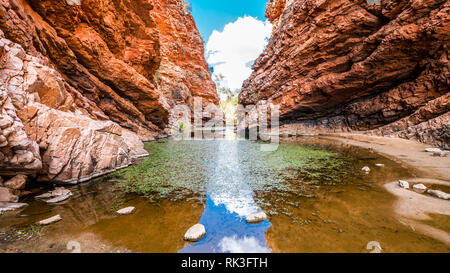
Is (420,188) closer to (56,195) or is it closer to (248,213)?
(248,213)

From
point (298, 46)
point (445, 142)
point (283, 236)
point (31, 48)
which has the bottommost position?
point (283, 236)

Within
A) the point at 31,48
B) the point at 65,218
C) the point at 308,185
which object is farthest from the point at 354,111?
the point at 31,48

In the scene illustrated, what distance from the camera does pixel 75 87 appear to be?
9.81 meters

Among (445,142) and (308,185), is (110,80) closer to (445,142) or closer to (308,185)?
(308,185)

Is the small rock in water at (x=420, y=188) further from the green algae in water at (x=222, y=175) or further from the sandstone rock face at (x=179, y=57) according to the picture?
the sandstone rock face at (x=179, y=57)

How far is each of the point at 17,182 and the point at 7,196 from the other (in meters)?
0.35

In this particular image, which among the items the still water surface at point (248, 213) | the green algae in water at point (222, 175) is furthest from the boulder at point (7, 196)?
the green algae in water at point (222, 175)

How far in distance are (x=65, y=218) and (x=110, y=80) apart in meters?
11.3

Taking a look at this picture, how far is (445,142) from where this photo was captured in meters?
7.51

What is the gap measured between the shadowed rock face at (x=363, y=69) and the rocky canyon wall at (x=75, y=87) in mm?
14201

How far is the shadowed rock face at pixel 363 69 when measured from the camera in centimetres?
954

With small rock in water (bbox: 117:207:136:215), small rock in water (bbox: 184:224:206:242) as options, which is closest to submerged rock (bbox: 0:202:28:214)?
small rock in water (bbox: 117:207:136:215)

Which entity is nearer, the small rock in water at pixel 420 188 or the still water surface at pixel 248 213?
the still water surface at pixel 248 213

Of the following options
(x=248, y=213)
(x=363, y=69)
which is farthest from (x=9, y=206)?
(x=363, y=69)
